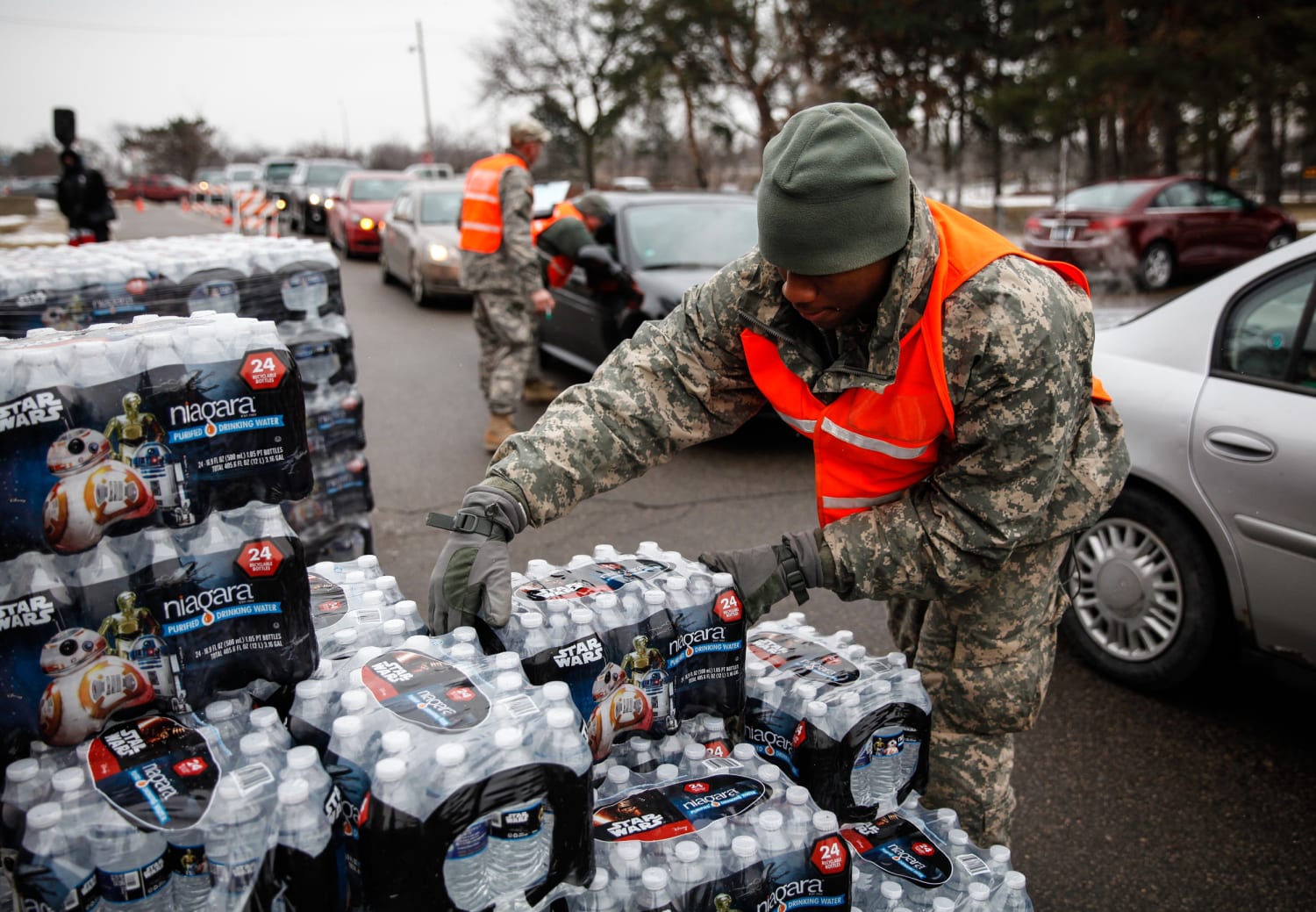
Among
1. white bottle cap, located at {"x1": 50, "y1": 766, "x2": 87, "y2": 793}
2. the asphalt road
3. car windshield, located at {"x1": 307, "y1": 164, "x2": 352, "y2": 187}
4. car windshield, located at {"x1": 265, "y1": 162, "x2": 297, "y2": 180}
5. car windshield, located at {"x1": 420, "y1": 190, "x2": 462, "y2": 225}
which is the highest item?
car windshield, located at {"x1": 265, "y1": 162, "x2": 297, "y2": 180}

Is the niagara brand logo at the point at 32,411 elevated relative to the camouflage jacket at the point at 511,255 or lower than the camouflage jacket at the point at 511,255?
lower

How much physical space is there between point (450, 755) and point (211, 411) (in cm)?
81

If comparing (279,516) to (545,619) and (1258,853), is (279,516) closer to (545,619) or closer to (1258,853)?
(545,619)

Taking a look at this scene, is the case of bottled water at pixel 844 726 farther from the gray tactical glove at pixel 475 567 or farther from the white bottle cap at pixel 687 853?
the gray tactical glove at pixel 475 567

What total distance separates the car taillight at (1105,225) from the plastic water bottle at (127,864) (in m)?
14.6

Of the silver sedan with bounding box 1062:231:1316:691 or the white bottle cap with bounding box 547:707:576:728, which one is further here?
the silver sedan with bounding box 1062:231:1316:691

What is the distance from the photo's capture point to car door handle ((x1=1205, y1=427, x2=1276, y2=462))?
121 inches

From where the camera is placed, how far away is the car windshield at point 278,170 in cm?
3222

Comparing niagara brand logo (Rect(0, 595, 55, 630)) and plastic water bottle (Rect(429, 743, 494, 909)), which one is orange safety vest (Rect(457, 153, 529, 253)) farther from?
plastic water bottle (Rect(429, 743, 494, 909))

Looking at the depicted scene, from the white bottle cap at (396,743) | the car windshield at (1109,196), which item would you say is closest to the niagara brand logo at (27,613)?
the white bottle cap at (396,743)

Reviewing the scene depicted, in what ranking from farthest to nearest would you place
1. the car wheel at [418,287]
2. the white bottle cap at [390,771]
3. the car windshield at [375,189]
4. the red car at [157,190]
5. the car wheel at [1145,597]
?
1. the red car at [157,190]
2. the car windshield at [375,189]
3. the car wheel at [418,287]
4. the car wheel at [1145,597]
5. the white bottle cap at [390,771]

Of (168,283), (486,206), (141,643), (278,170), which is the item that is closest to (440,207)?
(486,206)

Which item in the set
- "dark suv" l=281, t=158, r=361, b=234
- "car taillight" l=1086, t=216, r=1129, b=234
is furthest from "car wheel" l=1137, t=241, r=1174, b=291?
"dark suv" l=281, t=158, r=361, b=234

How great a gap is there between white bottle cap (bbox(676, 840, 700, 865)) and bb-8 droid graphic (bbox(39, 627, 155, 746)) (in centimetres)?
97
